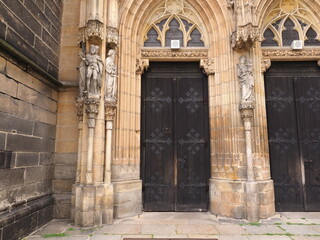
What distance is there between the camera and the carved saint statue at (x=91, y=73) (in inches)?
198

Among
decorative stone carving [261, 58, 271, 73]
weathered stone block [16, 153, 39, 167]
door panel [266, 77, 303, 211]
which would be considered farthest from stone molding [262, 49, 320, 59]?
weathered stone block [16, 153, 39, 167]

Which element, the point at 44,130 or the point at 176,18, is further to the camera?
the point at 176,18

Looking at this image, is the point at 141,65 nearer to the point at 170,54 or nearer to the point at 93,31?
the point at 170,54

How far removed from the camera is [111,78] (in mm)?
5266

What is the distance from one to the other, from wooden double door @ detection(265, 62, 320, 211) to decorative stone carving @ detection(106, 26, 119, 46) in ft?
13.1

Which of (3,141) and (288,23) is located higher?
(288,23)

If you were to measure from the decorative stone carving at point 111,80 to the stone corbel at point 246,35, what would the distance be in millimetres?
2866

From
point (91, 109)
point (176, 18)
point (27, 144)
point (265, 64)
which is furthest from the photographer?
point (176, 18)

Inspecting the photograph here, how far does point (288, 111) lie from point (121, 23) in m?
4.77

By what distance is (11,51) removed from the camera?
3.84 m

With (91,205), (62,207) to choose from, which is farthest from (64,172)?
(91,205)

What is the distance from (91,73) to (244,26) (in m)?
3.55

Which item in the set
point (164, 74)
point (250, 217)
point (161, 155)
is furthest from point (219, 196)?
point (164, 74)

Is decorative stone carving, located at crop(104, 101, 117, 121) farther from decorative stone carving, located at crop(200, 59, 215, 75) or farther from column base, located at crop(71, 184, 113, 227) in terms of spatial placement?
decorative stone carving, located at crop(200, 59, 215, 75)
